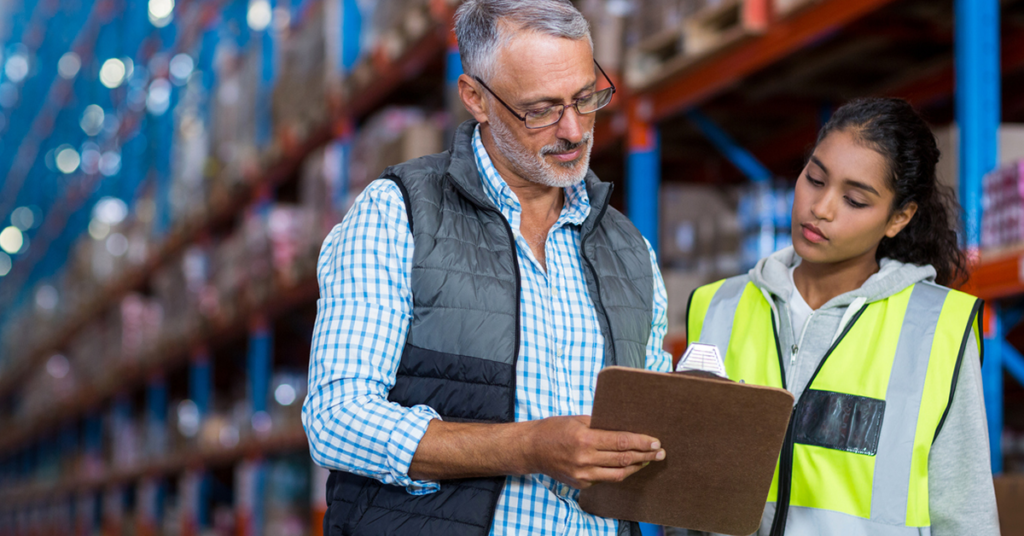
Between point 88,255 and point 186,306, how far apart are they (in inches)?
220

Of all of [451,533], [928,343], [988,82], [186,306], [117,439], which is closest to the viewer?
[451,533]

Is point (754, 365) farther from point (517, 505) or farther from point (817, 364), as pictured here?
point (517, 505)

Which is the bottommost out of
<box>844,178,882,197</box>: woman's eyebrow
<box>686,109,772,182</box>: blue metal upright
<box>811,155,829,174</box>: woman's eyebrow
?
<box>844,178,882,197</box>: woman's eyebrow

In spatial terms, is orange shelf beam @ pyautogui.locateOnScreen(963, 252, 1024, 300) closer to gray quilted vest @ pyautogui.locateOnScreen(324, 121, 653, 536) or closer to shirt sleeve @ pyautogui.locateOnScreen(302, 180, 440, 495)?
gray quilted vest @ pyautogui.locateOnScreen(324, 121, 653, 536)

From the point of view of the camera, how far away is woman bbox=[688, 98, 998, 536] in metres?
1.78

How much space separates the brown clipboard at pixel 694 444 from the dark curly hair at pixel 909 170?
2.31ft

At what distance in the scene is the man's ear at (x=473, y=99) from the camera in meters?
1.87

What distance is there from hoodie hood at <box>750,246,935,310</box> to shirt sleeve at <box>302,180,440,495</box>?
82 cm

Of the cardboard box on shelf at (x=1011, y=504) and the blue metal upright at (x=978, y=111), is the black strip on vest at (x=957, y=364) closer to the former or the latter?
the cardboard box on shelf at (x=1011, y=504)

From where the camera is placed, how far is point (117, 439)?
12961 millimetres

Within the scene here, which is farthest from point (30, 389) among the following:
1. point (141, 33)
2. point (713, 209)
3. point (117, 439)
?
point (713, 209)

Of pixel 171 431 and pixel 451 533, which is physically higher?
pixel 451 533

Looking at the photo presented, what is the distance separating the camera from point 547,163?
70.0 inches

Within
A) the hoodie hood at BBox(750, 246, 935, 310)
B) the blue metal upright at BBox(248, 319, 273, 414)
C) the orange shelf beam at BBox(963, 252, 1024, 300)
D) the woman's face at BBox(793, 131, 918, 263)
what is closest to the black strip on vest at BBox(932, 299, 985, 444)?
the hoodie hood at BBox(750, 246, 935, 310)
